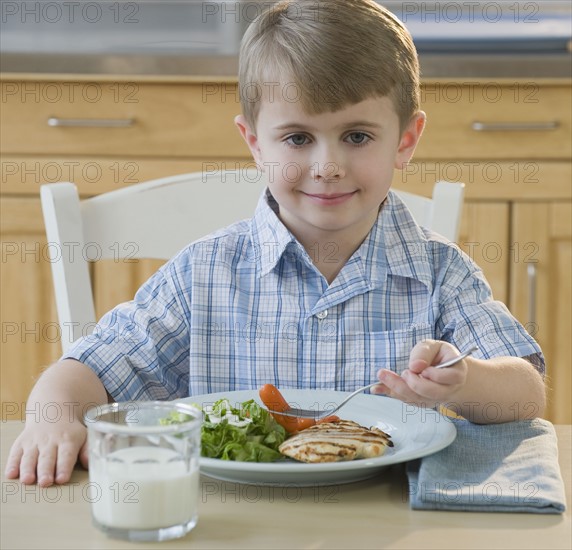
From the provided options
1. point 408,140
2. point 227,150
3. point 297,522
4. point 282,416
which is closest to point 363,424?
point 282,416

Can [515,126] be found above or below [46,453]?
above

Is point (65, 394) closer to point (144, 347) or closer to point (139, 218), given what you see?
point (144, 347)

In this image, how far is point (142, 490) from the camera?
65 centimetres

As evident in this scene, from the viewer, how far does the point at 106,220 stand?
4.29 ft

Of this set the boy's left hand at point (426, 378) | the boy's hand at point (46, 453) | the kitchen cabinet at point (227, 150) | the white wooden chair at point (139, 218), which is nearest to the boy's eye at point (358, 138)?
the white wooden chair at point (139, 218)

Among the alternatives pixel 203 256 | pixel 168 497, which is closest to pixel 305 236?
pixel 203 256

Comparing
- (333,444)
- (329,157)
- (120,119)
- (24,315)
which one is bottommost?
(24,315)

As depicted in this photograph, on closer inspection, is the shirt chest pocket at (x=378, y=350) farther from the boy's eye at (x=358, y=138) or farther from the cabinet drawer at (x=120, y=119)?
the cabinet drawer at (x=120, y=119)

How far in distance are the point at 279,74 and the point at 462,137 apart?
104 cm

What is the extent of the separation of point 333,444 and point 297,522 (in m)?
0.09

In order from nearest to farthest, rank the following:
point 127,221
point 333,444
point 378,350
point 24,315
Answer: point 333,444 < point 378,350 < point 127,221 < point 24,315

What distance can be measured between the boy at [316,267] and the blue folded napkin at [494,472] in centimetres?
18

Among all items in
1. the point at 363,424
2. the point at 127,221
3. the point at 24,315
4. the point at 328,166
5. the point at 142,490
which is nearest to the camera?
the point at 142,490

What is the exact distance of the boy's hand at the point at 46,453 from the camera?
0.77 meters
